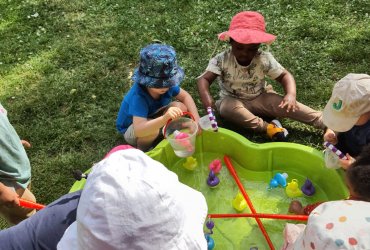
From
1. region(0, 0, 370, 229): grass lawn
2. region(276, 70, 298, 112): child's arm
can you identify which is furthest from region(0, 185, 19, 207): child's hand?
region(276, 70, 298, 112): child's arm

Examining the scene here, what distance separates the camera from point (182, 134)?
7.66ft

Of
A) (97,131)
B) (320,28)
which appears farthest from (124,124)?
(320,28)

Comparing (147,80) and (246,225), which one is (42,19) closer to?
(147,80)

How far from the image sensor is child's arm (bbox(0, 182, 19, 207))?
71.0 inches

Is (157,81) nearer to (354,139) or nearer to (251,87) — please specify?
(251,87)

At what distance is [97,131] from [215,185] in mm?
923

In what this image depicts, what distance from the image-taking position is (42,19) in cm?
376

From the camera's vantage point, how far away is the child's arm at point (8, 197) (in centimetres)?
180

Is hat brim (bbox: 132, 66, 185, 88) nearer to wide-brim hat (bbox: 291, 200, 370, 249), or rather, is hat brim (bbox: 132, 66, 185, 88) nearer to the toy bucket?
the toy bucket

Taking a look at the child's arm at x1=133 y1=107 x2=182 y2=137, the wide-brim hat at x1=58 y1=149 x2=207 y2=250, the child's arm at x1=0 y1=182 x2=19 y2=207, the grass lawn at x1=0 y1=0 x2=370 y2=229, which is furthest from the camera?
the grass lawn at x1=0 y1=0 x2=370 y2=229

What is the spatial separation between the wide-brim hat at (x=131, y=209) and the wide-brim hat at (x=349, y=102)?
3.69 feet

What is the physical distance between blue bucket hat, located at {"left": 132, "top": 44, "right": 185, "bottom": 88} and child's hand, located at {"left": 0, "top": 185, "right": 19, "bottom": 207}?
32.9 inches

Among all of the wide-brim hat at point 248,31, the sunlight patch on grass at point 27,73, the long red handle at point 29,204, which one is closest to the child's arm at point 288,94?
the wide-brim hat at point 248,31

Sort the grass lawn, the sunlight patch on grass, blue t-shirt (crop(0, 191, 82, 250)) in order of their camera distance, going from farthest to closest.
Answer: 1. the sunlight patch on grass
2. the grass lawn
3. blue t-shirt (crop(0, 191, 82, 250))
